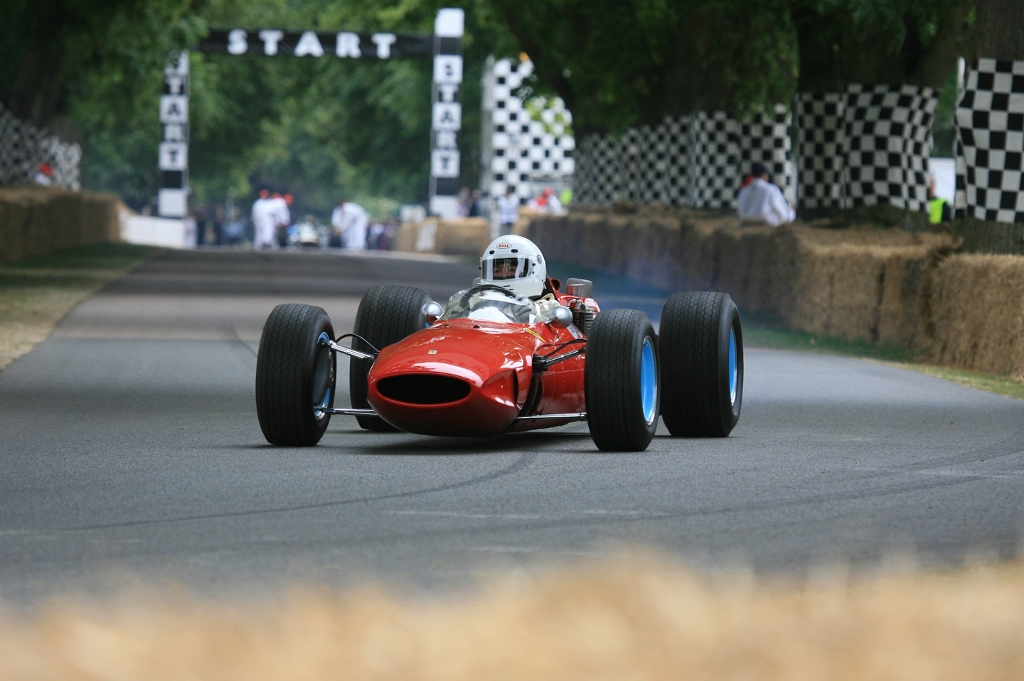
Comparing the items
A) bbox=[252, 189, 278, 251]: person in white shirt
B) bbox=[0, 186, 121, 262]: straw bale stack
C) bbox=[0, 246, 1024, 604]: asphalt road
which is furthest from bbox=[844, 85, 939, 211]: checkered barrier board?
bbox=[252, 189, 278, 251]: person in white shirt

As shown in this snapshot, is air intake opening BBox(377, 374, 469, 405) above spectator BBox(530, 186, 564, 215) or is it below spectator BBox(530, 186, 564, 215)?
above

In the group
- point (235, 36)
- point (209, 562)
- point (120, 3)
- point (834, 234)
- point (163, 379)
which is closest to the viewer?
point (209, 562)

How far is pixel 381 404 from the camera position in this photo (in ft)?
28.2

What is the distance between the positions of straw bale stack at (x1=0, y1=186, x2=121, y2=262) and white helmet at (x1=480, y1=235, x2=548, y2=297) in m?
18.9

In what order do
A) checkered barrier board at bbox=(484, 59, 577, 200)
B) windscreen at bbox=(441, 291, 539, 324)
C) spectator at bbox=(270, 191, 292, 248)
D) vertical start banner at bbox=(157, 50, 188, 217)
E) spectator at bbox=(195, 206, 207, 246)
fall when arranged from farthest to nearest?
spectator at bbox=(195, 206, 207, 246)
spectator at bbox=(270, 191, 292, 248)
checkered barrier board at bbox=(484, 59, 577, 200)
vertical start banner at bbox=(157, 50, 188, 217)
windscreen at bbox=(441, 291, 539, 324)

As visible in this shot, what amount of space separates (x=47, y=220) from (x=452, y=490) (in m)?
26.5

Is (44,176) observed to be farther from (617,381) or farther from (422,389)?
(617,381)

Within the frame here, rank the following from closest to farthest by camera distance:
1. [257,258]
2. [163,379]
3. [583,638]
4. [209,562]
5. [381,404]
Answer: [583,638] < [209,562] < [381,404] < [163,379] < [257,258]

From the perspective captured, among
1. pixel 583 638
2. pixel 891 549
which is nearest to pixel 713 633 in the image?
pixel 583 638

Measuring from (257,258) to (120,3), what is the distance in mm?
7831

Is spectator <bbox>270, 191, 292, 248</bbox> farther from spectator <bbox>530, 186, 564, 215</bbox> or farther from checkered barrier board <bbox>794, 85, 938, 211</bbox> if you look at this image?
checkered barrier board <bbox>794, 85, 938, 211</bbox>

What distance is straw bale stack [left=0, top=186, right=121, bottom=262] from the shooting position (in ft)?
93.0

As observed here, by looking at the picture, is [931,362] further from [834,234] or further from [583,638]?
[583,638]

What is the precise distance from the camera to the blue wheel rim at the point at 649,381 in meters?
9.04
